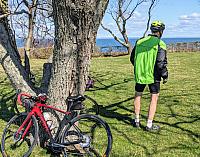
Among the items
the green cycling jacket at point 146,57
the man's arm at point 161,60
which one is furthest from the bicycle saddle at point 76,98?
the man's arm at point 161,60

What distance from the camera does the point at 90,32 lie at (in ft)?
14.1

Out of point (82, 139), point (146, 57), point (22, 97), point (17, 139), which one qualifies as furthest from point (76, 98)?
point (146, 57)

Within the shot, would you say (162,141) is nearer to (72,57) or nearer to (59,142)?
(59,142)

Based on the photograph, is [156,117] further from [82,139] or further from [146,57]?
[82,139]

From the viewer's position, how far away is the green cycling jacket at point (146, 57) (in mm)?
5836

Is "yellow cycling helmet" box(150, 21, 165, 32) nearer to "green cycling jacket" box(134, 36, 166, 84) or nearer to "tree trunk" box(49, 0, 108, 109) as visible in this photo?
"green cycling jacket" box(134, 36, 166, 84)

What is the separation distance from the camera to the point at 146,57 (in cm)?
592

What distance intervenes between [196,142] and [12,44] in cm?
353

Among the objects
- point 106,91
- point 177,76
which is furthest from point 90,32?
point 177,76

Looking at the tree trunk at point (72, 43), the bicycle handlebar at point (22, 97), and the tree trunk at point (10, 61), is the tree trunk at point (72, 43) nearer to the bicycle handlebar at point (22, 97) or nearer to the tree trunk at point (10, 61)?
the bicycle handlebar at point (22, 97)

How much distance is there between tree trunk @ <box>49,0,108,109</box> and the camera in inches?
161

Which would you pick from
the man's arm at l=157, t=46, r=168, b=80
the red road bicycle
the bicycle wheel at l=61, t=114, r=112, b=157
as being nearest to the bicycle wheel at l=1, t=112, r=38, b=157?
the red road bicycle

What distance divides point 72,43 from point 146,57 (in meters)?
1.93

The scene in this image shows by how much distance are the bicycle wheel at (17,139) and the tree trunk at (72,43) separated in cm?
53
